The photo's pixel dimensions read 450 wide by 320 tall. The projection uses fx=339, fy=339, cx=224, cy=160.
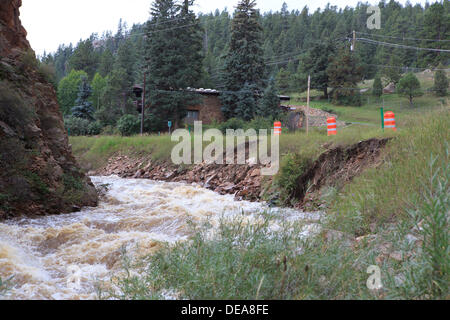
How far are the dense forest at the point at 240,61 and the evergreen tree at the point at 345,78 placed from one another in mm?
128

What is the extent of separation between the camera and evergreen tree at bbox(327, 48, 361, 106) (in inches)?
1713

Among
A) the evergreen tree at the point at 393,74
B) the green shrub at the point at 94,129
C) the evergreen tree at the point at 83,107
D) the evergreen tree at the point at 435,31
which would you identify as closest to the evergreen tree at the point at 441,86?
the evergreen tree at the point at 393,74

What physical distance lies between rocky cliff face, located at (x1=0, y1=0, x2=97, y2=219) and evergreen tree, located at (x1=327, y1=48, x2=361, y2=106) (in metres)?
40.4

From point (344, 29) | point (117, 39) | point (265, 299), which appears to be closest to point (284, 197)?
point (265, 299)

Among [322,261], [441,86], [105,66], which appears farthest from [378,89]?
[105,66]

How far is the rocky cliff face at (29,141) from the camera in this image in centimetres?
666

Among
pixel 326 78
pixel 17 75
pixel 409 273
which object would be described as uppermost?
pixel 326 78

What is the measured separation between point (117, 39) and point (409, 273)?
13236cm

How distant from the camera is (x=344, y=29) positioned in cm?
7356

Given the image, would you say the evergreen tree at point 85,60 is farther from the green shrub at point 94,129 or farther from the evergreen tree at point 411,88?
the evergreen tree at point 411,88

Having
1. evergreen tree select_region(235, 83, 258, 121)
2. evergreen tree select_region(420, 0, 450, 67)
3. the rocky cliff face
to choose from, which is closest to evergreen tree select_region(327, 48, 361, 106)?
evergreen tree select_region(235, 83, 258, 121)

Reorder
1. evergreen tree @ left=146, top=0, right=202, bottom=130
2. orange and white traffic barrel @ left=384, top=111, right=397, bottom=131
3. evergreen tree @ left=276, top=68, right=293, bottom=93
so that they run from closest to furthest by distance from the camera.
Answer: orange and white traffic barrel @ left=384, top=111, right=397, bottom=131 → evergreen tree @ left=146, top=0, right=202, bottom=130 → evergreen tree @ left=276, top=68, right=293, bottom=93

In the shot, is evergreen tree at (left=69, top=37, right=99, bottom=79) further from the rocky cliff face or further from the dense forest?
the rocky cliff face
